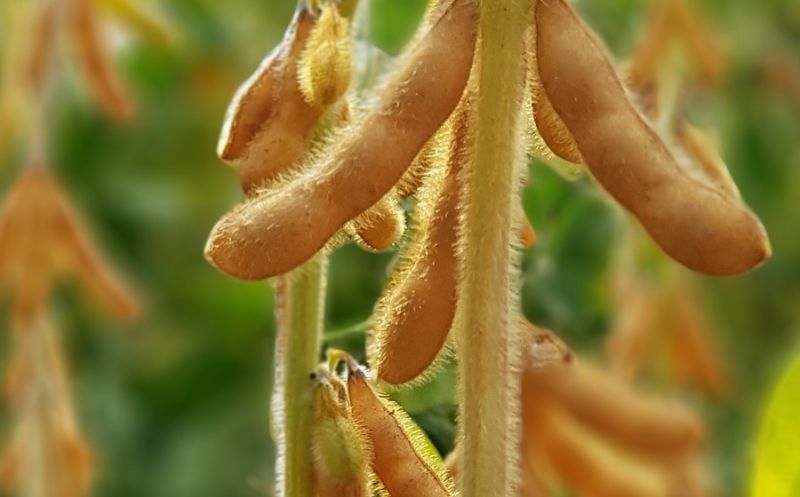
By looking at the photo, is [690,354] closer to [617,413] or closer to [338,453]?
[617,413]

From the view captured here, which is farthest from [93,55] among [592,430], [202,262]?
[202,262]

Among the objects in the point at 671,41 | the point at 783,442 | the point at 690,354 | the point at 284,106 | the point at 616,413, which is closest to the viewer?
the point at 284,106

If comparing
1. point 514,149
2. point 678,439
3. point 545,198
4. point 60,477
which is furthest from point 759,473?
point 60,477

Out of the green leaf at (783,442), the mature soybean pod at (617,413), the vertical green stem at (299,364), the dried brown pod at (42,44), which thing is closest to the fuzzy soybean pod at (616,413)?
the mature soybean pod at (617,413)

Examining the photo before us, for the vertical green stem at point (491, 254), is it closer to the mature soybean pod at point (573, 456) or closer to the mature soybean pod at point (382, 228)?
the mature soybean pod at point (382, 228)

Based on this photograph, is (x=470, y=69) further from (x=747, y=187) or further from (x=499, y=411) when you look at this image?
(x=747, y=187)

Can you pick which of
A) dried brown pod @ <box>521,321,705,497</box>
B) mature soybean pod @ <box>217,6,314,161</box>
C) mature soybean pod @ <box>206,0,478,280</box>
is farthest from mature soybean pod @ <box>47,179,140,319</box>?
→ mature soybean pod @ <box>206,0,478,280</box>

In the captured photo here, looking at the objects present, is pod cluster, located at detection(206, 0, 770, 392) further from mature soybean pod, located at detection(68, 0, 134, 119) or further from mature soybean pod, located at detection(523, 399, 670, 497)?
mature soybean pod, located at detection(68, 0, 134, 119)
